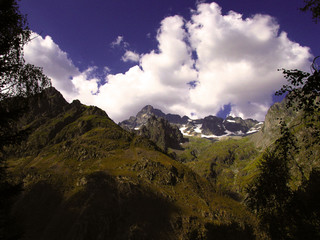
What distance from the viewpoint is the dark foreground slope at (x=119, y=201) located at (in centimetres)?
10994

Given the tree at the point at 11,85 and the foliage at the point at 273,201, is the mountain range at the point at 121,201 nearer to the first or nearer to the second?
the foliage at the point at 273,201

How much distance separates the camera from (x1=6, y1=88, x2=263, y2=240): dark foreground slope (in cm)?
10994

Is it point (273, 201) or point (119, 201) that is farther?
point (119, 201)

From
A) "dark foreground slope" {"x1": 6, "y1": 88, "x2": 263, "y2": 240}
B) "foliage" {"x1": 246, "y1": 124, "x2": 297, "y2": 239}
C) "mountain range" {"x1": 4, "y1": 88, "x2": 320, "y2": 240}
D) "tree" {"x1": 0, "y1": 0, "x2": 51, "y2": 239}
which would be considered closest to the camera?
"tree" {"x1": 0, "y1": 0, "x2": 51, "y2": 239}

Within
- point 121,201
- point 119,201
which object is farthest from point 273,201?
point 119,201

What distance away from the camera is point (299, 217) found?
25.1m

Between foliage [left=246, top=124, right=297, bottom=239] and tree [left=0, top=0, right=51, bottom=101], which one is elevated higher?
tree [left=0, top=0, right=51, bottom=101]

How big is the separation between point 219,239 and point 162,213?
1577 inches

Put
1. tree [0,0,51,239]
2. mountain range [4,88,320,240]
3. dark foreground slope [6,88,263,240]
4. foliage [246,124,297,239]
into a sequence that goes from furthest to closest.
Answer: dark foreground slope [6,88,263,240]
mountain range [4,88,320,240]
foliage [246,124,297,239]
tree [0,0,51,239]

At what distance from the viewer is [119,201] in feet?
413

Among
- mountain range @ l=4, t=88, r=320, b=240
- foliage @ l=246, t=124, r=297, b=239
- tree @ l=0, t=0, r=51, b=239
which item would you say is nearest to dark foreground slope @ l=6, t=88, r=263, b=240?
mountain range @ l=4, t=88, r=320, b=240

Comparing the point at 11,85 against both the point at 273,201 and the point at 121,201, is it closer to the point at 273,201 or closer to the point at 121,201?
the point at 273,201

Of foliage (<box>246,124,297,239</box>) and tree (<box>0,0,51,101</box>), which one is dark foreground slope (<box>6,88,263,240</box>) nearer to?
foliage (<box>246,124,297,239</box>)

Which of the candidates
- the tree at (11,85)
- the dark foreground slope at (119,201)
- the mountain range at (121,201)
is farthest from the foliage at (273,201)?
the dark foreground slope at (119,201)
